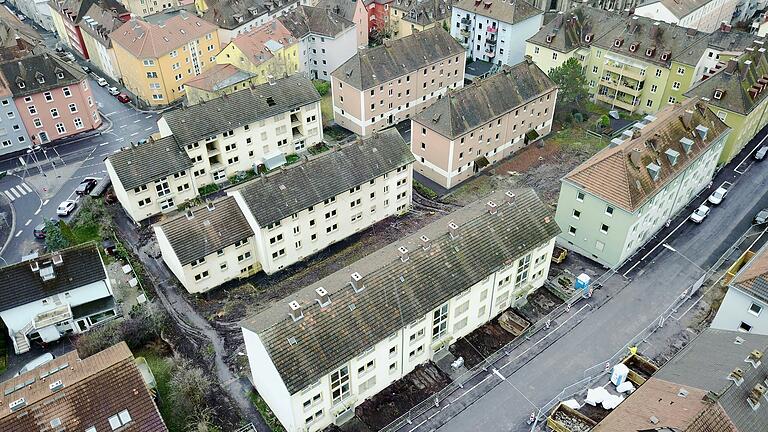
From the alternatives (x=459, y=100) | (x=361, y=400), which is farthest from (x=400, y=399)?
(x=459, y=100)

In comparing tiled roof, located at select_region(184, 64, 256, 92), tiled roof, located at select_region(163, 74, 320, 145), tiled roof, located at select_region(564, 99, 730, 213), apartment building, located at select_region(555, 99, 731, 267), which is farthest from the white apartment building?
tiled roof, located at select_region(184, 64, 256, 92)

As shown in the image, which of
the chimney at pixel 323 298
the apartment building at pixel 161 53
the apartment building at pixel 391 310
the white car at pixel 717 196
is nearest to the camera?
the apartment building at pixel 391 310

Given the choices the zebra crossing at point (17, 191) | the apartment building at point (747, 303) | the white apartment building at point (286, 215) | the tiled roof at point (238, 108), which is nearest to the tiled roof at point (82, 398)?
the white apartment building at point (286, 215)

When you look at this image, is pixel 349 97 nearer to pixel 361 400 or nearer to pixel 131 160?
pixel 131 160

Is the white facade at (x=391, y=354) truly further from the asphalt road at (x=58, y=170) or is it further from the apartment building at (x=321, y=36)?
the apartment building at (x=321, y=36)

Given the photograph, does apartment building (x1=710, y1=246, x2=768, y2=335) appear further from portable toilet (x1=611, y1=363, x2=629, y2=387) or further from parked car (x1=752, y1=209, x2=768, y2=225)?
parked car (x1=752, y1=209, x2=768, y2=225)

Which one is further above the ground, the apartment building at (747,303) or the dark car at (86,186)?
the apartment building at (747,303)
